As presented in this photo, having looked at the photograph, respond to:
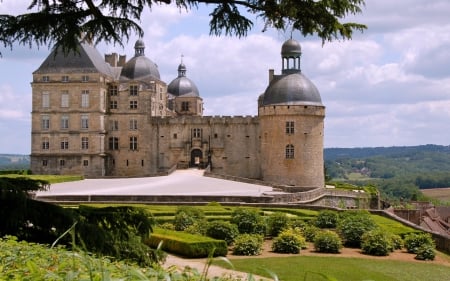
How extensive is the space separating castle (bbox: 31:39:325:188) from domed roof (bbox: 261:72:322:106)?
77 mm

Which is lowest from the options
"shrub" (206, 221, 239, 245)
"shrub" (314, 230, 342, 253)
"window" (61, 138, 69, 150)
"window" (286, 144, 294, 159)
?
"shrub" (314, 230, 342, 253)

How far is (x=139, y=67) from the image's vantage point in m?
55.7

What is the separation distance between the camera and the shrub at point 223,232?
71.6ft

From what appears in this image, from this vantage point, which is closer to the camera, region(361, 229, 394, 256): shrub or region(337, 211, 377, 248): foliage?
region(361, 229, 394, 256): shrub

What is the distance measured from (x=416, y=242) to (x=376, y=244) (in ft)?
6.02

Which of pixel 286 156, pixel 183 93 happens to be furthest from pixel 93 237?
pixel 183 93

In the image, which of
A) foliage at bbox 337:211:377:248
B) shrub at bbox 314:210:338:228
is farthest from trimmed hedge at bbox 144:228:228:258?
shrub at bbox 314:210:338:228

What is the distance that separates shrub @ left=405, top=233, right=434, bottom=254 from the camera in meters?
22.4

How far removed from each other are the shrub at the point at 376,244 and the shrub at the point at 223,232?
4.34 m

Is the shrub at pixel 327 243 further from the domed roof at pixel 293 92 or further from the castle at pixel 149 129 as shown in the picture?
the domed roof at pixel 293 92

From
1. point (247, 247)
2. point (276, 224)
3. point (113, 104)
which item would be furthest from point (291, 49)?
point (247, 247)

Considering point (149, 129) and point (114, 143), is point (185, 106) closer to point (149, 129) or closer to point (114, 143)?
point (149, 129)

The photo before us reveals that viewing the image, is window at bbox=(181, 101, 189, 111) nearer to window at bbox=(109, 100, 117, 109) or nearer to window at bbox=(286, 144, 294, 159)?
window at bbox=(109, 100, 117, 109)

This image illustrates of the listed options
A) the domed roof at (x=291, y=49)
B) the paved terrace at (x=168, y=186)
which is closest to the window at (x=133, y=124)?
the paved terrace at (x=168, y=186)
